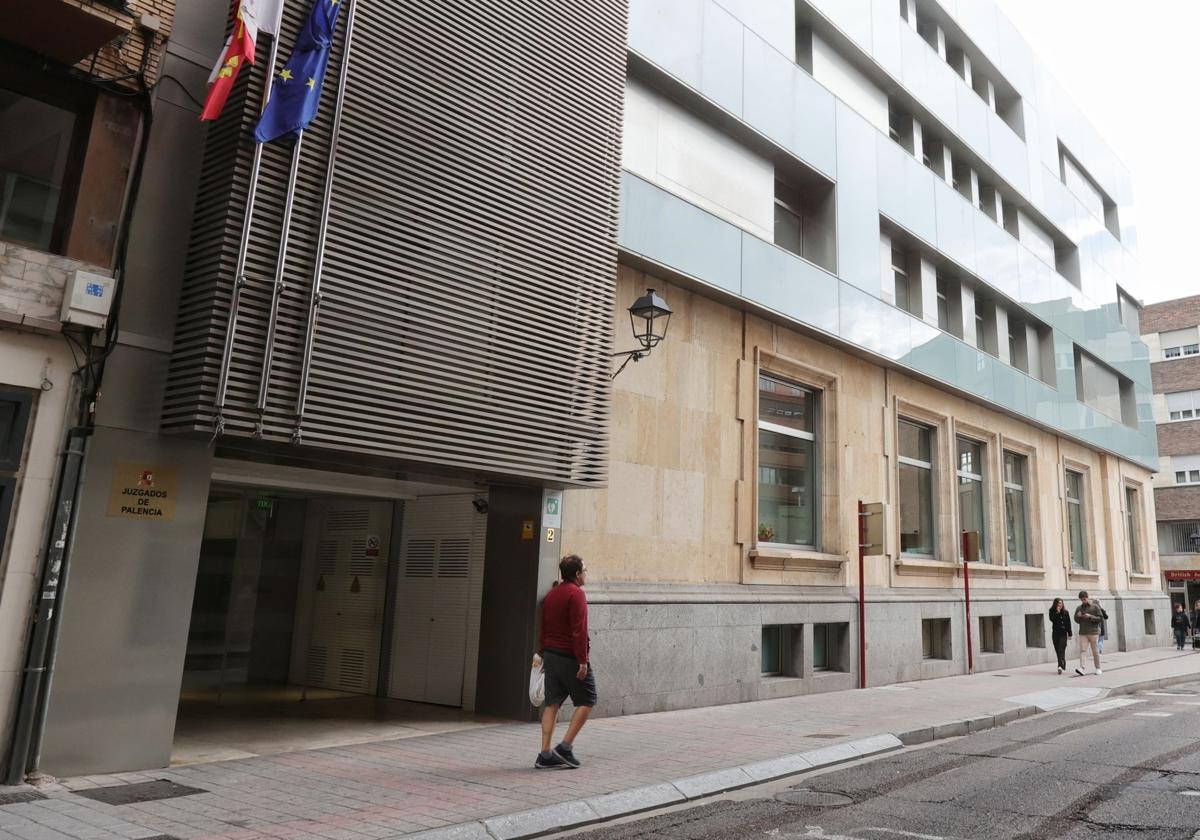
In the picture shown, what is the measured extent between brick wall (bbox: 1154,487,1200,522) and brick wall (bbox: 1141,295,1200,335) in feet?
30.4

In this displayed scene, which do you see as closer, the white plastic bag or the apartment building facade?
the white plastic bag

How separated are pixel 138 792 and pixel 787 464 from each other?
1108 centimetres

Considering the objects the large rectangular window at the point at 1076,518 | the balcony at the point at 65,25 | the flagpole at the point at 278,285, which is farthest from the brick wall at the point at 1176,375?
the balcony at the point at 65,25

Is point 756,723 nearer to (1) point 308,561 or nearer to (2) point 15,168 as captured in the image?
(1) point 308,561

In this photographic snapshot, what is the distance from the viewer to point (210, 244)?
Result: 8.07 metres

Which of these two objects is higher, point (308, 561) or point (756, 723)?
point (308, 561)

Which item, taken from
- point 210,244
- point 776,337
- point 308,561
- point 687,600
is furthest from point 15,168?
point 776,337

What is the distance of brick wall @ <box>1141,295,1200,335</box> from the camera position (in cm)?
4691

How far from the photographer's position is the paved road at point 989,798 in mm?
6059

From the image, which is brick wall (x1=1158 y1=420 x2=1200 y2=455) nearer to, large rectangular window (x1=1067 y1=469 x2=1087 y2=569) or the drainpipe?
large rectangular window (x1=1067 y1=469 x2=1087 y2=569)

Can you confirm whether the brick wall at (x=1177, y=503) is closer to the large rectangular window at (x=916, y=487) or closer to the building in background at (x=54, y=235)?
the large rectangular window at (x=916, y=487)

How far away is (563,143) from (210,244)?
4.65m

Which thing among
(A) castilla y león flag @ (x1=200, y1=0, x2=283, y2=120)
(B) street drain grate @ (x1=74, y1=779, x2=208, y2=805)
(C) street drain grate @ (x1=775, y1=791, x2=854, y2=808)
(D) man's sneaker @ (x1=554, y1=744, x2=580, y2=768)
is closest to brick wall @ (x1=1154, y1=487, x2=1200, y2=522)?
(C) street drain grate @ (x1=775, y1=791, x2=854, y2=808)

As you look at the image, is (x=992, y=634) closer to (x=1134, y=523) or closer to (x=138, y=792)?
(x=1134, y=523)
